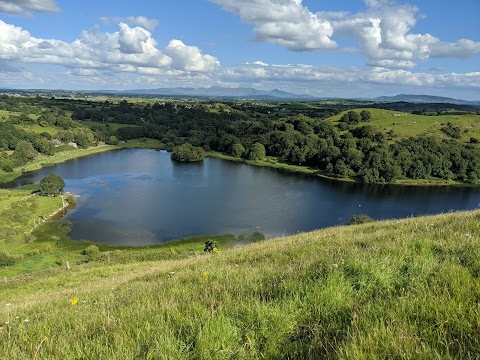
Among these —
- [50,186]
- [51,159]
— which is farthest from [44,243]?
[51,159]

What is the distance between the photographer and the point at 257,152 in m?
135

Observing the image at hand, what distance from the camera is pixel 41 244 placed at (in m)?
52.2

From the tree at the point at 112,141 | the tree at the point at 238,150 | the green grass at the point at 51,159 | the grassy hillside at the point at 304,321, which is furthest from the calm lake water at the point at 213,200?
the grassy hillside at the point at 304,321

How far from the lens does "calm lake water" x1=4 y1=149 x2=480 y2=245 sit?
6178 centimetres

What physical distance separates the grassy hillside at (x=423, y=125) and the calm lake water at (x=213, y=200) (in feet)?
129

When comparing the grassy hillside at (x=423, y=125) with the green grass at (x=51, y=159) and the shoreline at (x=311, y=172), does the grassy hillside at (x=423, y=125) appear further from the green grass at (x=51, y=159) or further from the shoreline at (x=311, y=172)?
the green grass at (x=51, y=159)

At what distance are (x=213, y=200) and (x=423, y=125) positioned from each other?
103 m

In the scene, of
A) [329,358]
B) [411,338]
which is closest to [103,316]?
[329,358]

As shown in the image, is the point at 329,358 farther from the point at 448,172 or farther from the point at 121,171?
the point at 448,172

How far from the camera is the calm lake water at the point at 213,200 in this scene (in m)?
61.8

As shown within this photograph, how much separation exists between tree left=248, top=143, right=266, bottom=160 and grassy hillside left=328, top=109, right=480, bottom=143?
4752 cm

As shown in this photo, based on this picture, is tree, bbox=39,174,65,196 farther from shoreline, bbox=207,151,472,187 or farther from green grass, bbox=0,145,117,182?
shoreline, bbox=207,151,472,187

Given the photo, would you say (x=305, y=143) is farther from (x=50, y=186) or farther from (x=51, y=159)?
(x=51, y=159)

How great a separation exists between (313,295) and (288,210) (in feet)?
225
